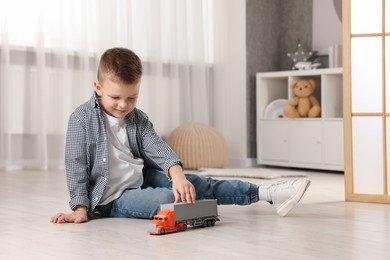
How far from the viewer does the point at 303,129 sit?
4.77m

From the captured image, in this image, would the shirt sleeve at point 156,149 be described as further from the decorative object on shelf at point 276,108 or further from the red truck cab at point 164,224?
the decorative object on shelf at point 276,108

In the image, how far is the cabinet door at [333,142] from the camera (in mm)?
4492

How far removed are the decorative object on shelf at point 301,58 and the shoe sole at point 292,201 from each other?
294 cm

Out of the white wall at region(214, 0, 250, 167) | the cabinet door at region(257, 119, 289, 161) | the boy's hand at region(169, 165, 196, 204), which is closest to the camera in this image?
the boy's hand at region(169, 165, 196, 204)

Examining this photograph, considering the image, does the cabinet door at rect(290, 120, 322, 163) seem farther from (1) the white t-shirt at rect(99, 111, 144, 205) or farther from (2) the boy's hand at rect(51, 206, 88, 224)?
(2) the boy's hand at rect(51, 206, 88, 224)

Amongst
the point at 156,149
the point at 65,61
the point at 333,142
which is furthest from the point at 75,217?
the point at 333,142

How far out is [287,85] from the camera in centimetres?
530

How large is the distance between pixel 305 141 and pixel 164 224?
3.03 m

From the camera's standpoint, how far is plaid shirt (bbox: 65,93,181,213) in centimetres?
212

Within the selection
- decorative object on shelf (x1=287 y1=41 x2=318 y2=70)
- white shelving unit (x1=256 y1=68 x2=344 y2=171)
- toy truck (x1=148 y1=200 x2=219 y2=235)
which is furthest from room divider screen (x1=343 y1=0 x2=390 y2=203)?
decorative object on shelf (x1=287 y1=41 x2=318 y2=70)

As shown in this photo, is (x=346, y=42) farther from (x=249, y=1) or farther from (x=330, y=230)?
(x=249, y=1)

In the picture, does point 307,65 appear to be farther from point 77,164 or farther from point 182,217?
point 182,217

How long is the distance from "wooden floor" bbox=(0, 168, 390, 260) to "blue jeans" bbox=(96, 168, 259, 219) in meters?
0.05

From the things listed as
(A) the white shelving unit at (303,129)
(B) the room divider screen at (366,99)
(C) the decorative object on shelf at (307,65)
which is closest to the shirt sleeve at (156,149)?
(B) the room divider screen at (366,99)
